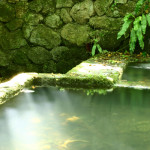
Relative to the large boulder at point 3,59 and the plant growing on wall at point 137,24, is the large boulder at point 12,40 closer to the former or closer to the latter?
the large boulder at point 3,59

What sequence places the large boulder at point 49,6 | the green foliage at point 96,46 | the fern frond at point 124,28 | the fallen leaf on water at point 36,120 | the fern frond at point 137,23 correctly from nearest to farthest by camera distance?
the fallen leaf on water at point 36,120, the fern frond at point 137,23, the fern frond at point 124,28, the green foliage at point 96,46, the large boulder at point 49,6

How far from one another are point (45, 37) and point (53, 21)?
40 cm

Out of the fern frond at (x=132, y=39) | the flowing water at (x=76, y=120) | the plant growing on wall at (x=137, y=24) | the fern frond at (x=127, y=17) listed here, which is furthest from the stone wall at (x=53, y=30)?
the flowing water at (x=76, y=120)

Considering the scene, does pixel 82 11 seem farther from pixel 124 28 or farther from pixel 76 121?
pixel 76 121

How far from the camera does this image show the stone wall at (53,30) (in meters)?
5.91

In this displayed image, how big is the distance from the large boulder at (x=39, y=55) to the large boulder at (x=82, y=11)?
1.04m

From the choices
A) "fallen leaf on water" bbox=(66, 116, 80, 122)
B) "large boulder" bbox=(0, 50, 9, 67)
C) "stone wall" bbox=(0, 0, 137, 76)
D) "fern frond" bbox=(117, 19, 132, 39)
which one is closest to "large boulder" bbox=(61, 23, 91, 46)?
"stone wall" bbox=(0, 0, 137, 76)

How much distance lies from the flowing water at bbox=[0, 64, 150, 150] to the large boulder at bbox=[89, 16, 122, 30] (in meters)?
2.89

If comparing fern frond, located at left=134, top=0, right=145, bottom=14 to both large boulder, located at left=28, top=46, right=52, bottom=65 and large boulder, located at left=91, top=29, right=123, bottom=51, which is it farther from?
large boulder, located at left=28, top=46, right=52, bottom=65

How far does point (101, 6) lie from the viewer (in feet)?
19.2

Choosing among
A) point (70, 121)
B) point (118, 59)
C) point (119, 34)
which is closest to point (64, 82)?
point (70, 121)

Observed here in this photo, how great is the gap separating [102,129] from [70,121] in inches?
12.0

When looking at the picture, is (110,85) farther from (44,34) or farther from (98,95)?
(44,34)

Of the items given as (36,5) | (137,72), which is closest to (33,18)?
(36,5)
